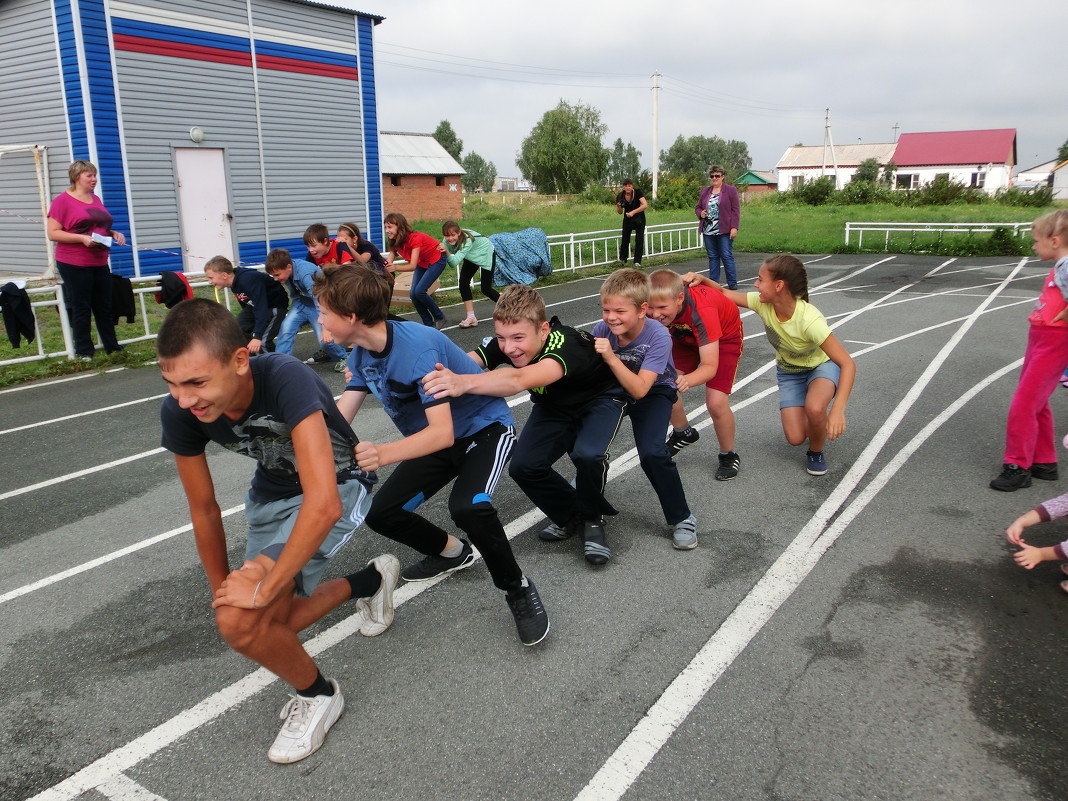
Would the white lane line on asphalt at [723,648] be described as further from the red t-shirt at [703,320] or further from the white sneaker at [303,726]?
the red t-shirt at [703,320]

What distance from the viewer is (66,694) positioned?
3.19 m

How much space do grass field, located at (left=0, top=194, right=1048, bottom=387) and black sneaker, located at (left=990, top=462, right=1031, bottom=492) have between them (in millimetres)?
9457

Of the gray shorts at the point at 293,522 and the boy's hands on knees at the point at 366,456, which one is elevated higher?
the boy's hands on knees at the point at 366,456

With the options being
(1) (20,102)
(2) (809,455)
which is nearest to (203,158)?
(1) (20,102)

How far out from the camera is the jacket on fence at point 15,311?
893cm

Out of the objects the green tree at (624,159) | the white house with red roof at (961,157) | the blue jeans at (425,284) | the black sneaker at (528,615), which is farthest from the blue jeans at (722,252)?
the green tree at (624,159)

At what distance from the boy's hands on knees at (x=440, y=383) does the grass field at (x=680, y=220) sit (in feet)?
26.2

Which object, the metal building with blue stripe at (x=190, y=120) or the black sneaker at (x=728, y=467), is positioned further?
the metal building with blue stripe at (x=190, y=120)

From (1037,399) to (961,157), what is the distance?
9240 centimetres

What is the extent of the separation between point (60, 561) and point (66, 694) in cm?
154

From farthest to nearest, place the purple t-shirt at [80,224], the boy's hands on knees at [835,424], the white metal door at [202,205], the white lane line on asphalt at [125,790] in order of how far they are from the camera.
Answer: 1. the white metal door at [202,205]
2. the purple t-shirt at [80,224]
3. the boy's hands on knees at [835,424]
4. the white lane line on asphalt at [125,790]

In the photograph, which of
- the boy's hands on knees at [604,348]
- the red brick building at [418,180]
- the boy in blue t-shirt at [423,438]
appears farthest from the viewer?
the red brick building at [418,180]

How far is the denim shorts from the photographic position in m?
5.51

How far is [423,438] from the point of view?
9.99ft
